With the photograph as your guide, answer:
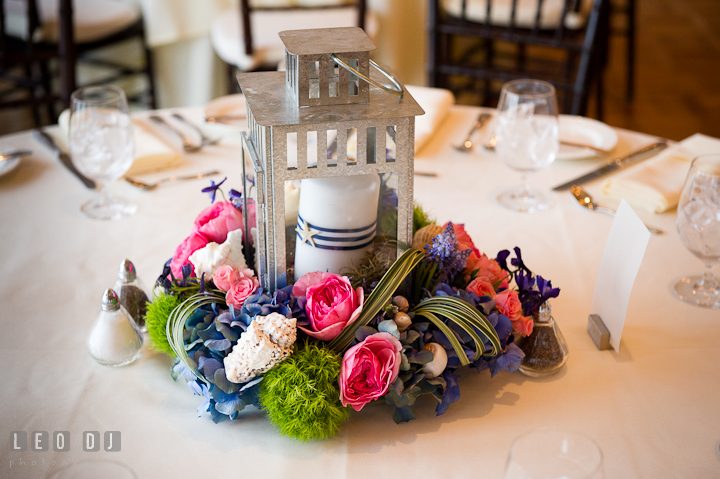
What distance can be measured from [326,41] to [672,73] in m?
4.16

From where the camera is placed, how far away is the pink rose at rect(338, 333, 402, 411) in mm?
685

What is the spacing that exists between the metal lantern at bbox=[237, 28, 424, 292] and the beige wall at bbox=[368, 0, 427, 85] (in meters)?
2.09

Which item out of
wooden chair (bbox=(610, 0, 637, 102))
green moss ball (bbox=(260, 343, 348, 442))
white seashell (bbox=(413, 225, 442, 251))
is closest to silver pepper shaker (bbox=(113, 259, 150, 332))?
green moss ball (bbox=(260, 343, 348, 442))

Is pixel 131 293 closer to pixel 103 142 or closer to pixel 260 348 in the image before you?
pixel 260 348

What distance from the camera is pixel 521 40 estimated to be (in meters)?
2.00

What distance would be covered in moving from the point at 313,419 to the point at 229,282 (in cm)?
19

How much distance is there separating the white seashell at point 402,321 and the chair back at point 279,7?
1827 millimetres

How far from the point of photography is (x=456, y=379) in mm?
737

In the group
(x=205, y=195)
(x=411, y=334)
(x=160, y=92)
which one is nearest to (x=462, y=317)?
(x=411, y=334)

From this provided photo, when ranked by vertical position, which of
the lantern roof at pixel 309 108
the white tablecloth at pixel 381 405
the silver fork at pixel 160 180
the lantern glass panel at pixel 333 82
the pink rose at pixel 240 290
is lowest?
the white tablecloth at pixel 381 405

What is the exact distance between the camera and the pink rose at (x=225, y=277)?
759mm

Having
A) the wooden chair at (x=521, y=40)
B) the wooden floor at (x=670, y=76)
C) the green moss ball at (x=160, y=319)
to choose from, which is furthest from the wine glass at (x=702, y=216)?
the wooden floor at (x=670, y=76)

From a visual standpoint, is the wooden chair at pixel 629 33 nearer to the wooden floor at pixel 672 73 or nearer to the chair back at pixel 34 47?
the wooden floor at pixel 672 73

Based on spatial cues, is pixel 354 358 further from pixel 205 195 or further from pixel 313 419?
pixel 205 195
